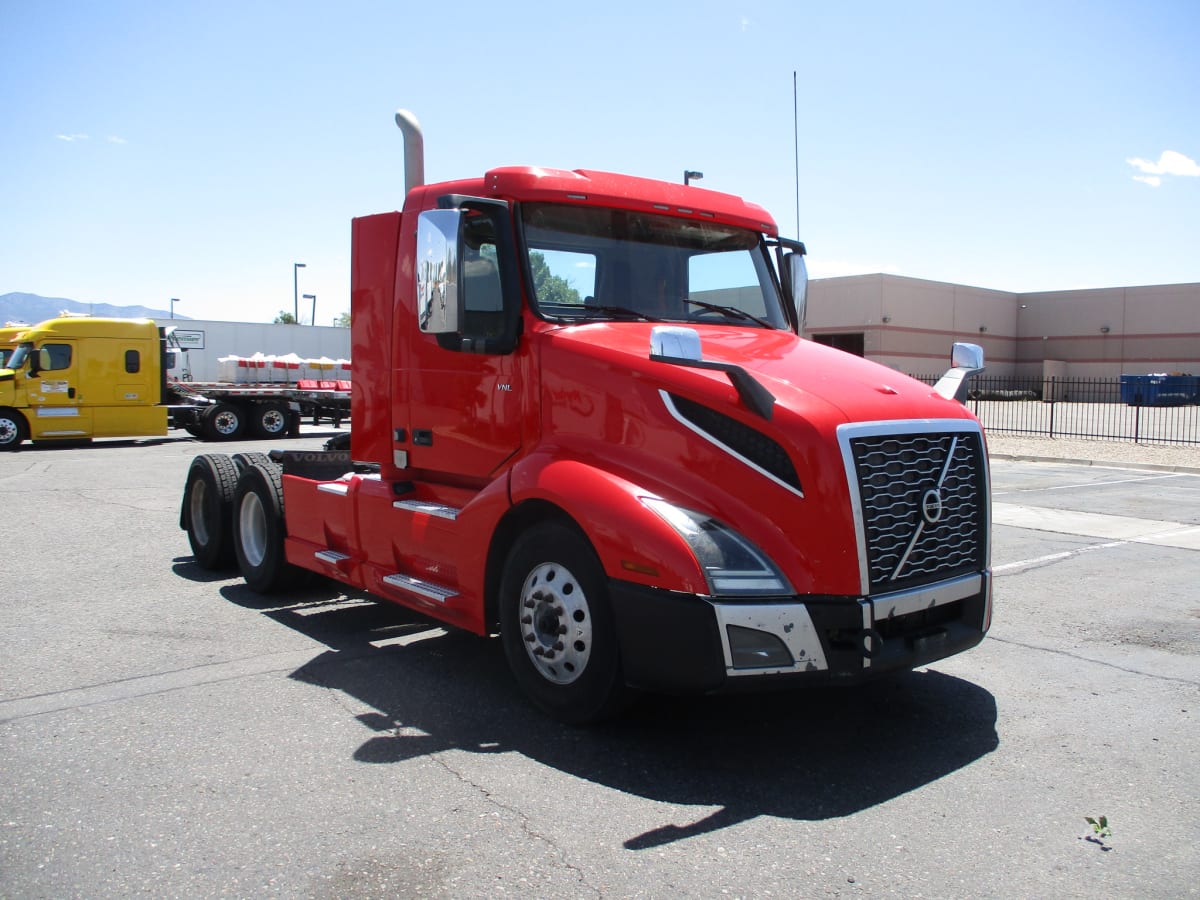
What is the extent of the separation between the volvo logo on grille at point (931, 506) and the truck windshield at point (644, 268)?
5.52 feet

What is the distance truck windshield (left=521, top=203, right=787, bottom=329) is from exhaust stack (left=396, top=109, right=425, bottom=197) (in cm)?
178

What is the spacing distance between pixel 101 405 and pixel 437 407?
19998mm

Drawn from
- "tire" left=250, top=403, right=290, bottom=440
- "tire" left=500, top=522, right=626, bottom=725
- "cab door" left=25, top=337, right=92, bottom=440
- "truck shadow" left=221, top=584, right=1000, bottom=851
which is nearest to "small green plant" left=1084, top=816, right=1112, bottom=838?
"truck shadow" left=221, top=584, right=1000, bottom=851

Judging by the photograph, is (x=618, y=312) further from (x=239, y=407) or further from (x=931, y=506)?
(x=239, y=407)

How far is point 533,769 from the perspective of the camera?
4.20m

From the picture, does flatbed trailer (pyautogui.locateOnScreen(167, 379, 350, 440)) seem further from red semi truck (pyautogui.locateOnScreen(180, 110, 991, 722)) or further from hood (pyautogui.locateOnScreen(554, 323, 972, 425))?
hood (pyautogui.locateOnScreen(554, 323, 972, 425))

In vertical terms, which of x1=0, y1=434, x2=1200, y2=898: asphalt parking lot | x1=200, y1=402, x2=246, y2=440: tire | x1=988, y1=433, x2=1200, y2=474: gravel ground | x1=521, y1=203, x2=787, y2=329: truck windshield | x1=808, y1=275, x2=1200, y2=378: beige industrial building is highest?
x1=808, y1=275, x2=1200, y2=378: beige industrial building

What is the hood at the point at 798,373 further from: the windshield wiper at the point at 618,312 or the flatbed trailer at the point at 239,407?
the flatbed trailer at the point at 239,407

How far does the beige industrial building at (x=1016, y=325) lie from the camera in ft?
160

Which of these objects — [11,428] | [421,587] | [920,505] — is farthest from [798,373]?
[11,428]

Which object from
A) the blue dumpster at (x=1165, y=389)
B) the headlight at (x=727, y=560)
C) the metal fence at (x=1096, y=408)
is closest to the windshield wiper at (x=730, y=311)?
the headlight at (x=727, y=560)

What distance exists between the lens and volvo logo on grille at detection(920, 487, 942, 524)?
14.3 feet

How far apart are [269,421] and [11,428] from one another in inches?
247

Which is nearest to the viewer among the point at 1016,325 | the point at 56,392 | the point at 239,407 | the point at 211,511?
the point at 211,511
